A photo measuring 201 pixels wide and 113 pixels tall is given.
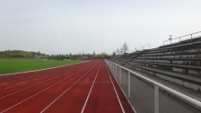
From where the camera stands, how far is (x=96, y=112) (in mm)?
6754

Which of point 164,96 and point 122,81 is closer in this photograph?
point 164,96

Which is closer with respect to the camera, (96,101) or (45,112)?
(45,112)

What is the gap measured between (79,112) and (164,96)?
339cm

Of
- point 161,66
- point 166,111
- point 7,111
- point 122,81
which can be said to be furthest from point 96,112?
point 161,66

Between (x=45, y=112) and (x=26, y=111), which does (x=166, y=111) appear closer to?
(x=45, y=112)

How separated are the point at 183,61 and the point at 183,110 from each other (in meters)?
8.64

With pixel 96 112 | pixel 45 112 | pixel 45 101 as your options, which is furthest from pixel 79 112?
pixel 45 101

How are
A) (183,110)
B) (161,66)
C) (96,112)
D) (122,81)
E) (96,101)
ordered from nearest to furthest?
(183,110)
(96,112)
(96,101)
(122,81)
(161,66)

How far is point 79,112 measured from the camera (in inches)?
267

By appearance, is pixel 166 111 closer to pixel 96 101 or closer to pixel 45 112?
pixel 45 112

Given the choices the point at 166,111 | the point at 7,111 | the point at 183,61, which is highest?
the point at 183,61

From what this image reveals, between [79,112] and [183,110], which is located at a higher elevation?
[183,110]

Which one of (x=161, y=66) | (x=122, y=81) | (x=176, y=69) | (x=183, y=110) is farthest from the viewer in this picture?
(x=161, y=66)

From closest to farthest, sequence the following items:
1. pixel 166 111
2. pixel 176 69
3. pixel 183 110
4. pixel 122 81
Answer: pixel 183 110 → pixel 166 111 → pixel 176 69 → pixel 122 81
